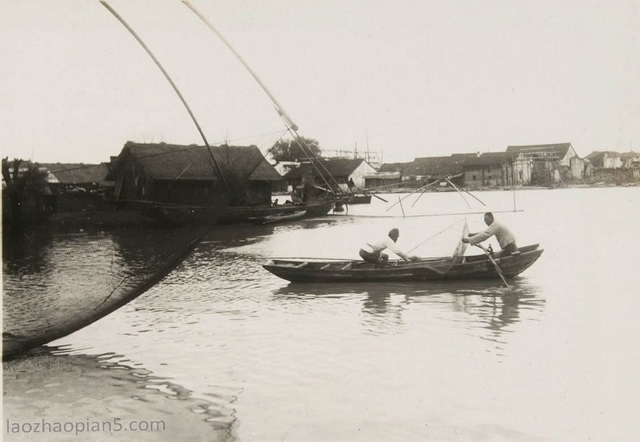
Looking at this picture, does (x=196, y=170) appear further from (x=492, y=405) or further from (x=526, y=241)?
(x=492, y=405)

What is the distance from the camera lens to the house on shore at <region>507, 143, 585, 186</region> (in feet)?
47.7

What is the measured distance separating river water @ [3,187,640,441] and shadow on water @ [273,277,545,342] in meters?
0.03

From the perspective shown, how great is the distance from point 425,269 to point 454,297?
69 centimetres

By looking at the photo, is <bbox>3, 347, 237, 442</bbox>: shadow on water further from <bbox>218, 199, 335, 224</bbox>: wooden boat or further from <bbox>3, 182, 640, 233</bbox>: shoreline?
<bbox>3, 182, 640, 233</bbox>: shoreline

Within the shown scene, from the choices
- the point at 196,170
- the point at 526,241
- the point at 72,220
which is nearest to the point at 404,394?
the point at 526,241

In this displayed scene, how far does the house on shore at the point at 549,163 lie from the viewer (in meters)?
14.5

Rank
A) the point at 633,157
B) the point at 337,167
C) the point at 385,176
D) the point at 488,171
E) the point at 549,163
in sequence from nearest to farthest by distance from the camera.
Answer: the point at 633,157
the point at 549,163
the point at 488,171
the point at 337,167
the point at 385,176

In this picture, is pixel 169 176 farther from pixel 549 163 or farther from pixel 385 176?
pixel 385 176

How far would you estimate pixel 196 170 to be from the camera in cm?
1401

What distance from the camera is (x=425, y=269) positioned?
7543 millimetres

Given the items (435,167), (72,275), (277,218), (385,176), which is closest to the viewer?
(72,275)

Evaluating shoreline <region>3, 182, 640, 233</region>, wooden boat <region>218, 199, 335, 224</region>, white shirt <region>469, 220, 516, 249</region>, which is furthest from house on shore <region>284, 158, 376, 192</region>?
white shirt <region>469, 220, 516, 249</region>

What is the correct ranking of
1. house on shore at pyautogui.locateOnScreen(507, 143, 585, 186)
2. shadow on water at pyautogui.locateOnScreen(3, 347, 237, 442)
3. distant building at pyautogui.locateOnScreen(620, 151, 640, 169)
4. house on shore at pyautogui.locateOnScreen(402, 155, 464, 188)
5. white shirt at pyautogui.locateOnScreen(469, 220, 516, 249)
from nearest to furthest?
shadow on water at pyautogui.locateOnScreen(3, 347, 237, 442), distant building at pyautogui.locateOnScreen(620, 151, 640, 169), white shirt at pyautogui.locateOnScreen(469, 220, 516, 249), house on shore at pyautogui.locateOnScreen(507, 143, 585, 186), house on shore at pyautogui.locateOnScreen(402, 155, 464, 188)

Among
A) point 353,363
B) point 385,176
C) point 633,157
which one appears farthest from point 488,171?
point 353,363
